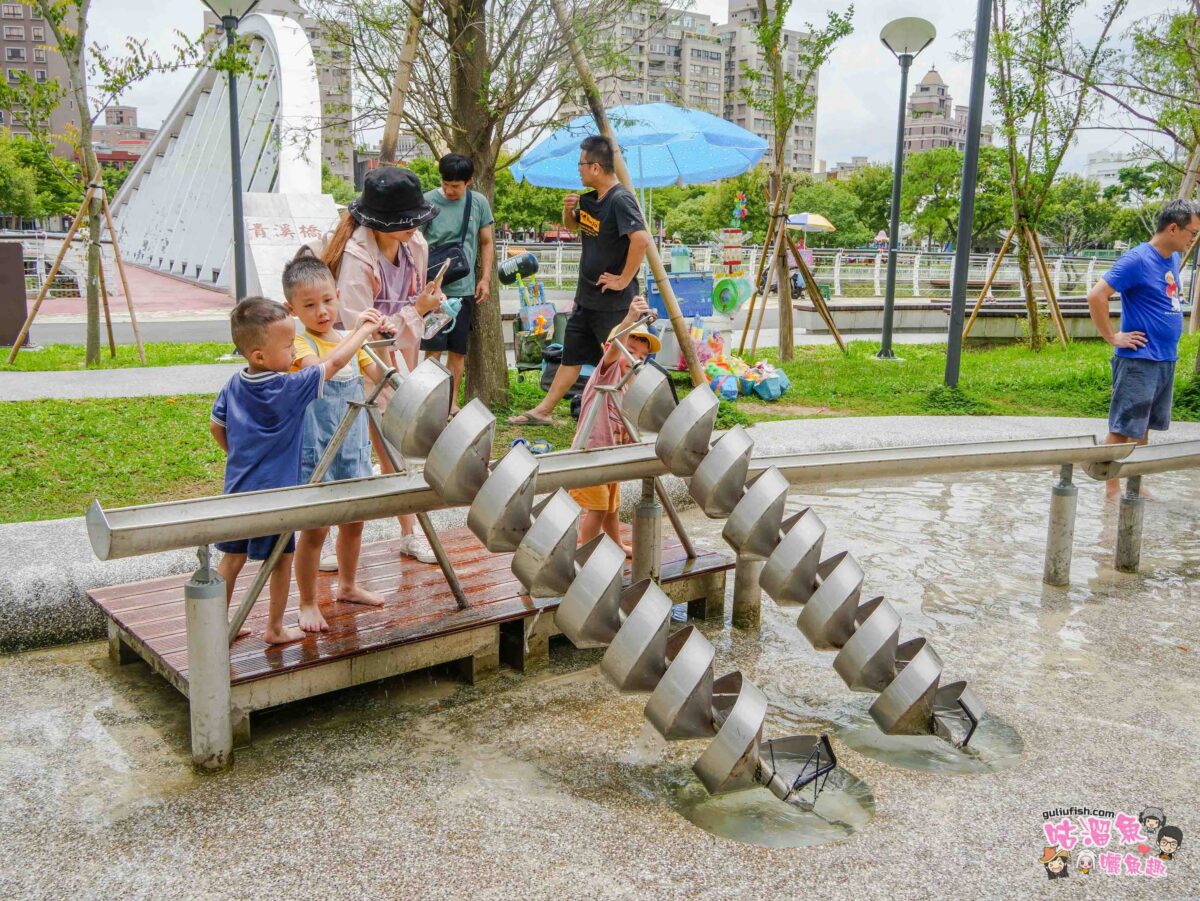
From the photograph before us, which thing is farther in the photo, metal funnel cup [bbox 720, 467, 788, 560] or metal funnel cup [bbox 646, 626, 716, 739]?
metal funnel cup [bbox 720, 467, 788, 560]

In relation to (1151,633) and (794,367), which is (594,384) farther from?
(794,367)

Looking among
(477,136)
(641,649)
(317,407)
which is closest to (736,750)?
(641,649)

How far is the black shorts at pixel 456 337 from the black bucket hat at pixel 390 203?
72.3 inches

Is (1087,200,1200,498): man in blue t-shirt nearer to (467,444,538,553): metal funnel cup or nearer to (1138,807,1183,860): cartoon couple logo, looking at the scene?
(1138,807,1183,860): cartoon couple logo

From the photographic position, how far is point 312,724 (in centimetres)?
346

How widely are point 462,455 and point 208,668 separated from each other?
937mm

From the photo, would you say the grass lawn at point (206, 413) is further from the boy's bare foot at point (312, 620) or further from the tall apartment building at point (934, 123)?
the tall apartment building at point (934, 123)

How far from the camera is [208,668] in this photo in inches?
117

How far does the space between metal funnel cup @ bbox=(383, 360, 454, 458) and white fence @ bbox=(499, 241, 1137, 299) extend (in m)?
21.1

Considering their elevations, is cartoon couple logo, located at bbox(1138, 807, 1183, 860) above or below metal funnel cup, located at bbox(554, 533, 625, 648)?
below

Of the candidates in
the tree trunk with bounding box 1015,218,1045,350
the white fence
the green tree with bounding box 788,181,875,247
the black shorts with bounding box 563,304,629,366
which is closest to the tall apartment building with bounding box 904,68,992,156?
the green tree with bounding box 788,181,875,247

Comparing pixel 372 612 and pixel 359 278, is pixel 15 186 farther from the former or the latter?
pixel 372 612

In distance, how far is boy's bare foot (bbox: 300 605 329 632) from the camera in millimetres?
3564

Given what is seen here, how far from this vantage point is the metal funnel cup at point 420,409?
118 inches
